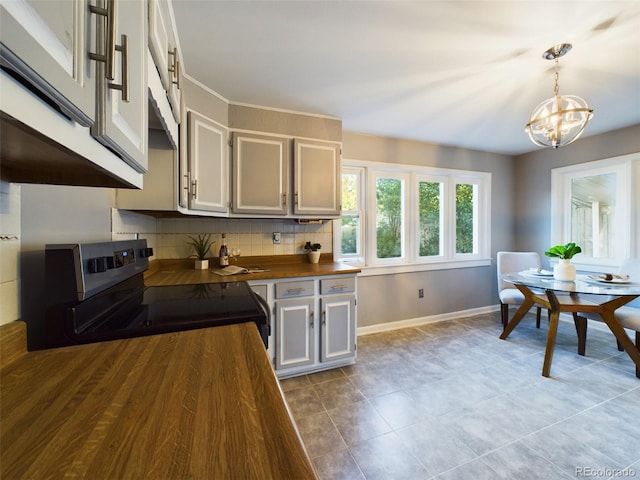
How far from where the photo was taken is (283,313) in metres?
2.04

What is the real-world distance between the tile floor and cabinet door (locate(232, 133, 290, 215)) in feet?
4.79

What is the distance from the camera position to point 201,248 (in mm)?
2291

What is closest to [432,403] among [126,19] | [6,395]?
[6,395]

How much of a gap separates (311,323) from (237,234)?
107cm

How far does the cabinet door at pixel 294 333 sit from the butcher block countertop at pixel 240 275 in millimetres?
236

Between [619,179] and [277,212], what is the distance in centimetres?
375

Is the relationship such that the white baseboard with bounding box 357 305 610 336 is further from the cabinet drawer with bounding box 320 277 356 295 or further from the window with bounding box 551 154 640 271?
the cabinet drawer with bounding box 320 277 356 295

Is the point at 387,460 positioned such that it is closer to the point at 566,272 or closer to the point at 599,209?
the point at 566,272

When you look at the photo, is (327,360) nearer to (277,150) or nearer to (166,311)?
(166,311)

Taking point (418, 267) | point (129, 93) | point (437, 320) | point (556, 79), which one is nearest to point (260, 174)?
point (129, 93)

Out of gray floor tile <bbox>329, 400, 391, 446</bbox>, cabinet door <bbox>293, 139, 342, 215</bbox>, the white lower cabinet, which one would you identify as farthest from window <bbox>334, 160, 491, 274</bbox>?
gray floor tile <bbox>329, 400, 391, 446</bbox>

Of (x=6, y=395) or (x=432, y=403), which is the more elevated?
(x=6, y=395)

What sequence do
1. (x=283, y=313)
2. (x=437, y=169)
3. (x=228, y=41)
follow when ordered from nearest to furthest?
(x=228, y=41), (x=283, y=313), (x=437, y=169)

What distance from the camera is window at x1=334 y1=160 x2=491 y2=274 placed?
9.95ft
